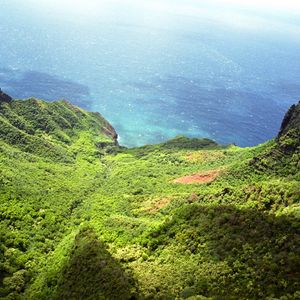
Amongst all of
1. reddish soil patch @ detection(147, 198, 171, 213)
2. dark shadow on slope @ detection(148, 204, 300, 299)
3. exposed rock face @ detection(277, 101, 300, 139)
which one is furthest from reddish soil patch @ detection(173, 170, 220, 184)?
dark shadow on slope @ detection(148, 204, 300, 299)

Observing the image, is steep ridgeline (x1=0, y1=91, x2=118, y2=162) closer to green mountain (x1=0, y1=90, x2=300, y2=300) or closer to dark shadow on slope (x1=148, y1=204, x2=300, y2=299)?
green mountain (x1=0, y1=90, x2=300, y2=300)

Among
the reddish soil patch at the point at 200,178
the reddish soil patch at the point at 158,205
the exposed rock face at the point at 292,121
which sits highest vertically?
the exposed rock face at the point at 292,121

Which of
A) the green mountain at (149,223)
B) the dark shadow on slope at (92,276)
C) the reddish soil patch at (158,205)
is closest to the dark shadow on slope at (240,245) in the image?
the green mountain at (149,223)

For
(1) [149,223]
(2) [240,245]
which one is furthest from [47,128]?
(2) [240,245]

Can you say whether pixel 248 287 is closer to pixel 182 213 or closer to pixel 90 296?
pixel 90 296

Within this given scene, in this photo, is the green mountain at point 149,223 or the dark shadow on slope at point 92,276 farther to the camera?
the dark shadow on slope at point 92,276

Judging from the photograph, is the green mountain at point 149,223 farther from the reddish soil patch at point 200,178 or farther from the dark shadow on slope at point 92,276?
the reddish soil patch at point 200,178
